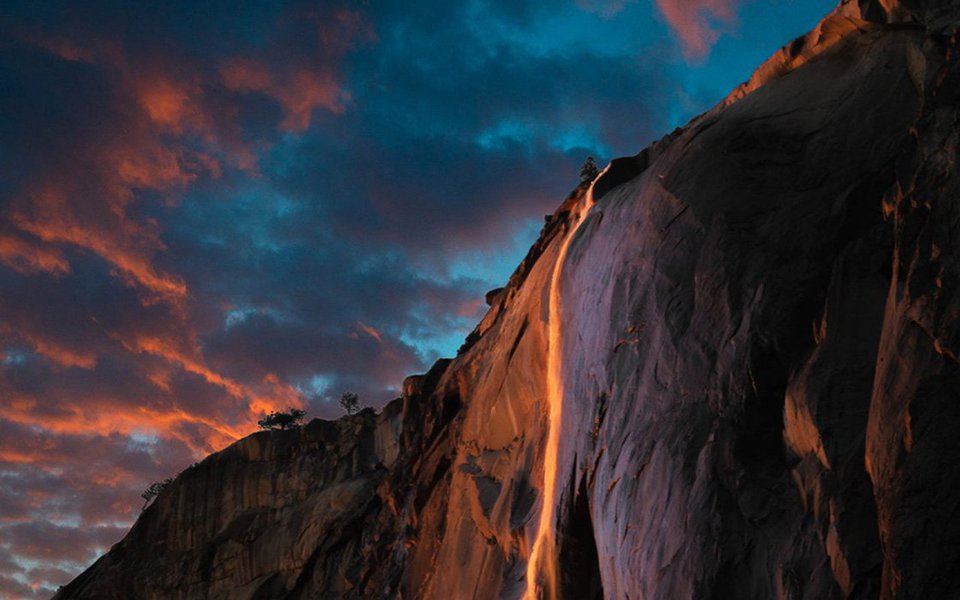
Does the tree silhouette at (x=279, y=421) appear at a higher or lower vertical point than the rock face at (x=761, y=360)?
higher

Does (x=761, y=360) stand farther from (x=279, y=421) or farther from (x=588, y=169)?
(x=279, y=421)

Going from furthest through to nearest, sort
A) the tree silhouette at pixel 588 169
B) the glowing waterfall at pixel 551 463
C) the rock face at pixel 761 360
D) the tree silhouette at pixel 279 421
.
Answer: the tree silhouette at pixel 279 421
the tree silhouette at pixel 588 169
the glowing waterfall at pixel 551 463
the rock face at pixel 761 360

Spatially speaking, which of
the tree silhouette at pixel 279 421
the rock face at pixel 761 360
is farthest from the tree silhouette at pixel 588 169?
the tree silhouette at pixel 279 421

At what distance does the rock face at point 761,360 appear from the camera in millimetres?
6844

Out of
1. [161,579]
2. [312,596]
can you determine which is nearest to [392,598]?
[312,596]

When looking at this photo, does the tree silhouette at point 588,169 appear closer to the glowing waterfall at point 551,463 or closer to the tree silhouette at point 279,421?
the glowing waterfall at point 551,463

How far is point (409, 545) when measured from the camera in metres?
22.3

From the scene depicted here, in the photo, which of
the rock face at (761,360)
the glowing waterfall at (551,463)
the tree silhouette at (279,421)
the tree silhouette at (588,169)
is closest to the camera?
the rock face at (761,360)

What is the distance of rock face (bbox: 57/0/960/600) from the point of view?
6844 millimetres

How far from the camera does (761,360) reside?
9.26 m

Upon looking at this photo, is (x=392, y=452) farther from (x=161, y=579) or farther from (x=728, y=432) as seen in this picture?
(x=728, y=432)

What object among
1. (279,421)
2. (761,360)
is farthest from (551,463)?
(279,421)

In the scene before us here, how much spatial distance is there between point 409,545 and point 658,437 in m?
13.6

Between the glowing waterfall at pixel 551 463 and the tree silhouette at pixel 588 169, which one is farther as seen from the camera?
the tree silhouette at pixel 588 169
